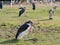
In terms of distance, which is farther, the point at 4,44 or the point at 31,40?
the point at 31,40

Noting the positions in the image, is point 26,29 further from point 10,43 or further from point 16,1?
point 16,1

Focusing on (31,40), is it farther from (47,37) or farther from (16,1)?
(16,1)

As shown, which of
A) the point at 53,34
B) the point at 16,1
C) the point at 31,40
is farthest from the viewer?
the point at 16,1

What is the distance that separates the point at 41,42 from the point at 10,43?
4.25 ft

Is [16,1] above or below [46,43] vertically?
below

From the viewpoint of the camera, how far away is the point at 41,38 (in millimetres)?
12750

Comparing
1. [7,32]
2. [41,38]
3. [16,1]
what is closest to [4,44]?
[41,38]

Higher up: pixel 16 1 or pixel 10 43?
pixel 10 43

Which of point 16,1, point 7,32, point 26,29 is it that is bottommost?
point 16,1

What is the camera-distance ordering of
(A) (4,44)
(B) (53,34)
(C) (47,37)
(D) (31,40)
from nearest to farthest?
1. (A) (4,44)
2. (D) (31,40)
3. (C) (47,37)
4. (B) (53,34)

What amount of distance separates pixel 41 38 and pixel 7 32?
250 centimetres

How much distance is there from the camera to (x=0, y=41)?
12078mm

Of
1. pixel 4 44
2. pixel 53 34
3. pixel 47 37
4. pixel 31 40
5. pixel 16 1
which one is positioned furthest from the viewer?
pixel 16 1

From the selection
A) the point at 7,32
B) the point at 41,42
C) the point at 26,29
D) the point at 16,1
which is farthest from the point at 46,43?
the point at 16,1
